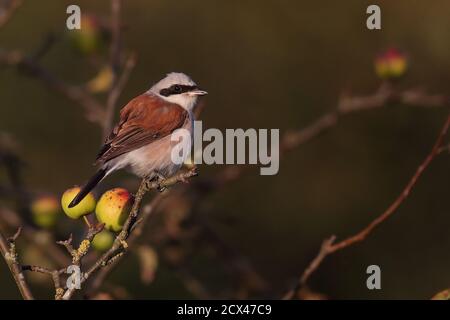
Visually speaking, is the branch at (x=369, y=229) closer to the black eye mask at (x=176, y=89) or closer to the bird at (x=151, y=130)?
the bird at (x=151, y=130)

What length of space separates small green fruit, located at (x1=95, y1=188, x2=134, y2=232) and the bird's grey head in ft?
4.28

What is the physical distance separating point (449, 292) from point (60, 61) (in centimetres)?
361

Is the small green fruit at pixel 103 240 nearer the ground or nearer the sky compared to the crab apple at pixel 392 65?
nearer the ground

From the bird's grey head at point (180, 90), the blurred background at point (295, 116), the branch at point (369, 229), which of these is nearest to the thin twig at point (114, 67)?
the bird's grey head at point (180, 90)

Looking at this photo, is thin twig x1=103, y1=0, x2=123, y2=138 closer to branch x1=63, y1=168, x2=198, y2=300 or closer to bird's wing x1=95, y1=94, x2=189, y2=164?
bird's wing x1=95, y1=94, x2=189, y2=164

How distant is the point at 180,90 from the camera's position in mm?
3814

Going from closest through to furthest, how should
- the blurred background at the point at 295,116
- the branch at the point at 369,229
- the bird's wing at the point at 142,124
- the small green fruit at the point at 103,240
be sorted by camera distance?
the branch at the point at 369,229 < the small green fruit at the point at 103,240 < the bird's wing at the point at 142,124 < the blurred background at the point at 295,116

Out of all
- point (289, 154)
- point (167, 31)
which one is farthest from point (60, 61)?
point (289, 154)

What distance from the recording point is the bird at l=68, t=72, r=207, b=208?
3.36m

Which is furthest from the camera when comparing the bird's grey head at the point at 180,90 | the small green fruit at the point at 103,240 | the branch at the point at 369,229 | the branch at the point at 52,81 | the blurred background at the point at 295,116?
the blurred background at the point at 295,116

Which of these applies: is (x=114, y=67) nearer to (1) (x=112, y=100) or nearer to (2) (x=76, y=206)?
(1) (x=112, y=100)

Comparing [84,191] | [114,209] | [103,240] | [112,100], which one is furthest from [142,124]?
[114,209]

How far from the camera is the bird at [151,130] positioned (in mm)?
3363

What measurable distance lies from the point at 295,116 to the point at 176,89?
146 cm
